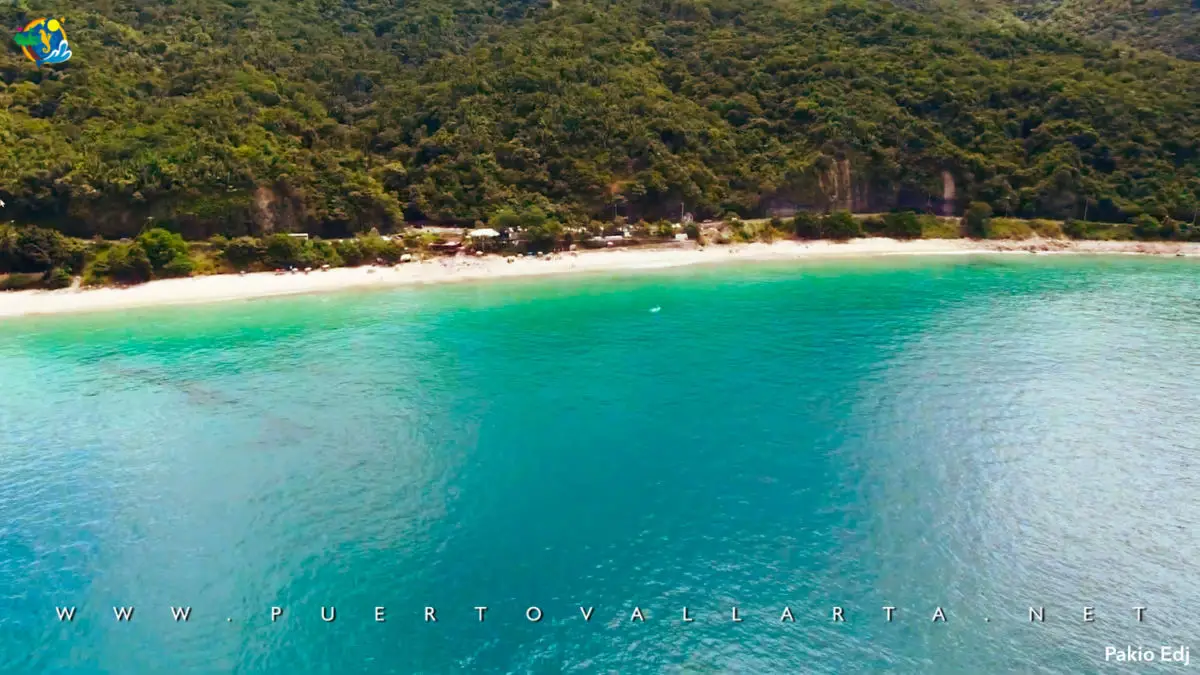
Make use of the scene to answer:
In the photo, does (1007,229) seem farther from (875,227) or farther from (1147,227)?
(875,227)

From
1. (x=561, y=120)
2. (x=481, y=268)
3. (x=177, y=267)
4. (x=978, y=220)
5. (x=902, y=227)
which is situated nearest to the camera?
(x=177, y=267)

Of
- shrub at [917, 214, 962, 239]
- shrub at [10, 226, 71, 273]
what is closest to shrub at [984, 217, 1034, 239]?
shrub at [917, 214, 962, 239]

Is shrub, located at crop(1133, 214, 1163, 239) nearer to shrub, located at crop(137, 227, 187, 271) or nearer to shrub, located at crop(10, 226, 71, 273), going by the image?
shrub, located at crop(137, 227, 187, 271)

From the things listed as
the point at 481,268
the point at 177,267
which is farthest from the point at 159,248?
the point at 481,268

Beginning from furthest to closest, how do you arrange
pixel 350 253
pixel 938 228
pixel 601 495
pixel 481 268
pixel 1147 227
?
pixel 938 228 < pixel 1147 227 < pixel 481 268 < pixel 350 253 < pixel 601 495

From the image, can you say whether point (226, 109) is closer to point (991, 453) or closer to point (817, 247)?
point (817, 247)

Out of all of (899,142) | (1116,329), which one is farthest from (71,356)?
(899,142)
